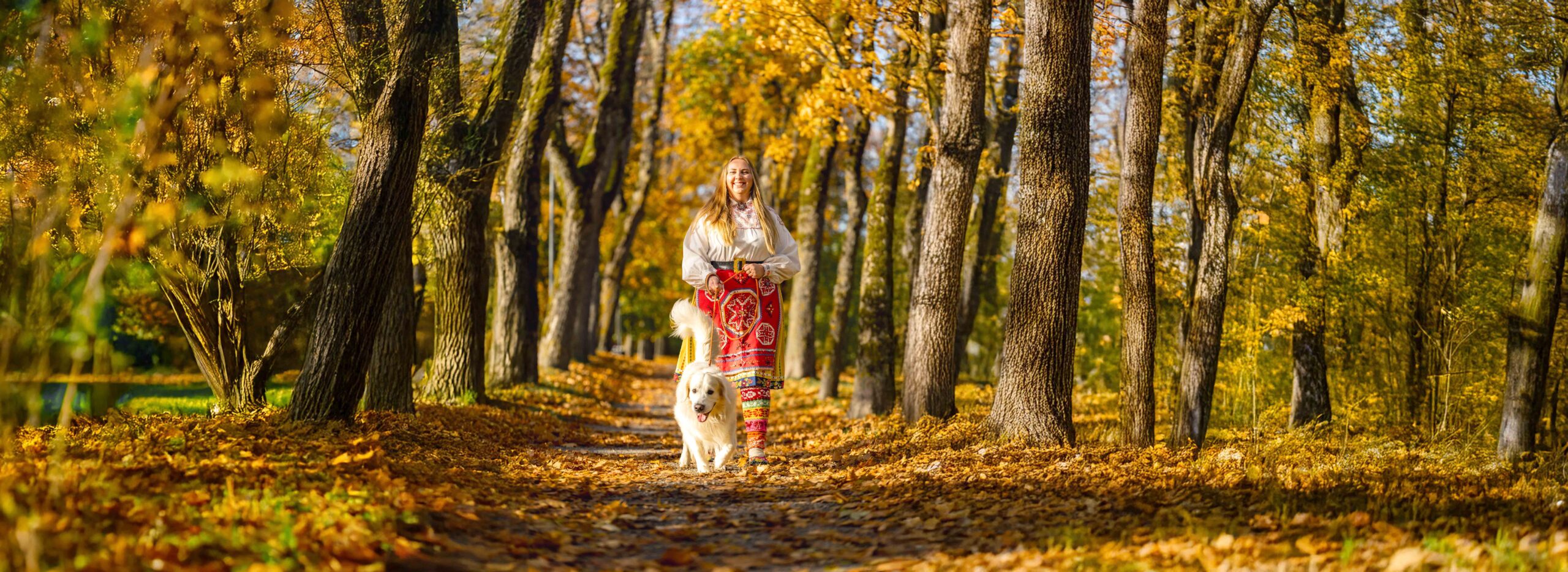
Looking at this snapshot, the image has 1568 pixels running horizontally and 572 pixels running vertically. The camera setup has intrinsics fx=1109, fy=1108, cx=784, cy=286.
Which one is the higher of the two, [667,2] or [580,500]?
[667,2]

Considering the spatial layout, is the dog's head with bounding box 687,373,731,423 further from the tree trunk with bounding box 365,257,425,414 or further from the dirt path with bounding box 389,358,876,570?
the tree trunk with bounding box 365,257,425,414

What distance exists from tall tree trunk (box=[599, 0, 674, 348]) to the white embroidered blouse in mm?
16130

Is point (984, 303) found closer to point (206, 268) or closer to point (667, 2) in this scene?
point (667, 2)

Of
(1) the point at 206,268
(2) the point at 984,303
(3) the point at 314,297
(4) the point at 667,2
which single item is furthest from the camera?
(2) the point at 984,303

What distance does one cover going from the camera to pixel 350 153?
1145 cm

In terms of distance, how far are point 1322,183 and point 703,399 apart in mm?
11219

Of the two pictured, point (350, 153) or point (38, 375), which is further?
point (350, 153)

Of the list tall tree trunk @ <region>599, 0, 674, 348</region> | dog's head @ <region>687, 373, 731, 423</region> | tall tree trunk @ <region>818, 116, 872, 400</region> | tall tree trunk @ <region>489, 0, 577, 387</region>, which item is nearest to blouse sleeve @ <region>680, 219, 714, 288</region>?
dog's head @ <region>687, 373, 731, 423</region>

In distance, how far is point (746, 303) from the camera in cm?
839

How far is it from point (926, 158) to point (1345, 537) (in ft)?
38.3

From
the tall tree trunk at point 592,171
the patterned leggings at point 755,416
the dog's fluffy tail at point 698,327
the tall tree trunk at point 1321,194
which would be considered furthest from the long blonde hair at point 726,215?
the tall tree trunk at point 592,171

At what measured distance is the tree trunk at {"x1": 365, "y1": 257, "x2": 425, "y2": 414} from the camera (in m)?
10.0

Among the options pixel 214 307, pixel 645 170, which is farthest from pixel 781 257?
pixel 645 170

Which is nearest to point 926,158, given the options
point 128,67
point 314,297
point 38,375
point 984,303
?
point 314,297
